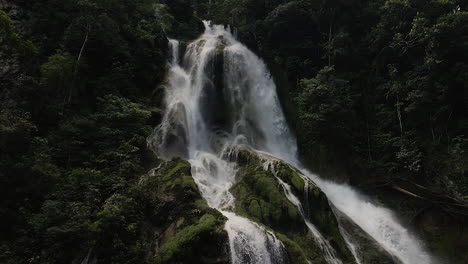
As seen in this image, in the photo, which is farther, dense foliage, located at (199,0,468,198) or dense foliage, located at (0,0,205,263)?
dense foliage, located at (199,0,468,198)

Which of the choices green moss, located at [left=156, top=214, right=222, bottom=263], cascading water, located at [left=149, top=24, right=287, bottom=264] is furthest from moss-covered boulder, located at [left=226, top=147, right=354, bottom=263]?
green moss, located at [left=156, top=214, right=222, bottom=263]

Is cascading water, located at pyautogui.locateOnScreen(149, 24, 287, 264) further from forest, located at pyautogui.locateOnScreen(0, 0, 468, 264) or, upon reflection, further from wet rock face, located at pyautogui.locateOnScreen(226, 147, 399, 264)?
wet rock face, located at pyautogui.locateOnScreen(226, 147, 399, 264)

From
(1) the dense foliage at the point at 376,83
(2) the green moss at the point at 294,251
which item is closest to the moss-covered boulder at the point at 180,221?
(2) the green moss at the point at 294,251

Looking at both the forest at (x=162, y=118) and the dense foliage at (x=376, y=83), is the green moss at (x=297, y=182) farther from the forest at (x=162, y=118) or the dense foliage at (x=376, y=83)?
the dense foliage at (x=376, y=83)

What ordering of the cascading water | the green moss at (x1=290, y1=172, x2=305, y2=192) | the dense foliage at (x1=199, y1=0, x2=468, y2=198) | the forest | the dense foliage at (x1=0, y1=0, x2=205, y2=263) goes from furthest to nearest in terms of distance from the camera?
the dense foliage at (x1=199, y1=0, x2=468, y2=198) → the green moss at (x1=290, y1=172, x2=305, y2=192) → the cascading water → the forest → the dense foliage at (x1=0, y1=0, x2=205, y2=263)

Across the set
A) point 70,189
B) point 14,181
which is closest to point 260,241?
point 70,189

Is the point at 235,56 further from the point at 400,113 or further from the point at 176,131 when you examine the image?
the point at 400,113

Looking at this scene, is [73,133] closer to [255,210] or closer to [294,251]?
[255,210]

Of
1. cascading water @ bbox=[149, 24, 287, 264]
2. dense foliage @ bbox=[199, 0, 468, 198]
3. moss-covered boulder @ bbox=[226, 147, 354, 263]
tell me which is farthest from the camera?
dense foliage @ bbox=[199, 0, 468, 198]
